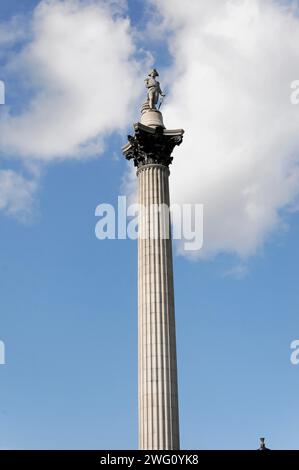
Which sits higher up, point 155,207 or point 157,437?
point 155,207

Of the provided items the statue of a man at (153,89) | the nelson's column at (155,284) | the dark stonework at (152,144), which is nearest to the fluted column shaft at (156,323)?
the nelson's column at (155,284)

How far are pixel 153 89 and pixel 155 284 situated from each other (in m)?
15.6

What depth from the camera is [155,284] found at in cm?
4212

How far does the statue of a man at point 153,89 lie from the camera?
49375 mm

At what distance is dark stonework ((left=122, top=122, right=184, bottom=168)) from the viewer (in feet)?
151

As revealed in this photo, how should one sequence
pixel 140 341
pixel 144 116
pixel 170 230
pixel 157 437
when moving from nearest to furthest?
pixel 157 437
pixel 140 341
pixel 170 230
pixel 144 116

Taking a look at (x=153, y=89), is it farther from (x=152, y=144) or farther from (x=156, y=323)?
(x=156, y=323)

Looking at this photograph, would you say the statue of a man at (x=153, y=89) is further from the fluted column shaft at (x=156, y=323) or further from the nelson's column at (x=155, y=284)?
the fluted column shaft at (x=156, y=323)
